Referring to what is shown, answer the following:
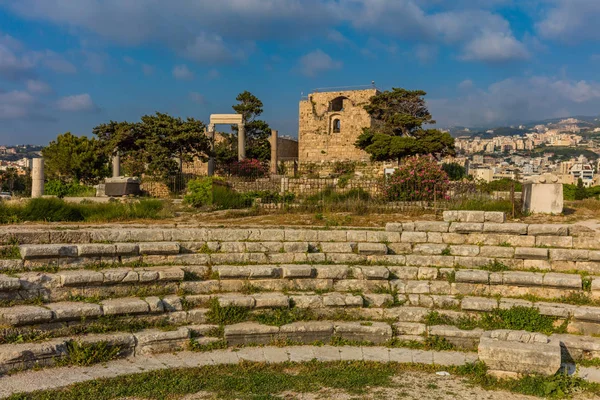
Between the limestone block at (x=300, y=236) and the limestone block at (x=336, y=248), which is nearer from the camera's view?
the limestone block at (x=336, y=248)

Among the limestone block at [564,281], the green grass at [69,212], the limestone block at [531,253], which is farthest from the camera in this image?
the green grass at [69,212]

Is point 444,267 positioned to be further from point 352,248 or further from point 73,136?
point 73,136

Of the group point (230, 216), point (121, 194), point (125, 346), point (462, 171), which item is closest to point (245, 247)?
point (125, 346)

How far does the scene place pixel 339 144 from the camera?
46.0m

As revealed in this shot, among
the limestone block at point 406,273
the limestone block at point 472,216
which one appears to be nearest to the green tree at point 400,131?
the limestone block at point 472,216

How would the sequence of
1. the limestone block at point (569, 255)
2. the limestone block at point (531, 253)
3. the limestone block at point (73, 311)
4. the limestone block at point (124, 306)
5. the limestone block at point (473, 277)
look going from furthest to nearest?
the limestone block at point (531, 253)
the limestone block at point (569, 255)
the limestone block at point (473, 277)
the limestone block at point (124, 306)
the limestone block at point (73, 311)

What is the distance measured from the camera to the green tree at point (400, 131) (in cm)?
3662

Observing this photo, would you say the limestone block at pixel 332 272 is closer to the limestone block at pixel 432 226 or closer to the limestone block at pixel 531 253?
the limestone block at pixel 432 226

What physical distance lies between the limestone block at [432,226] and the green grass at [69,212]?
21.5 ft

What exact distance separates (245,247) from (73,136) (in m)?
27.5

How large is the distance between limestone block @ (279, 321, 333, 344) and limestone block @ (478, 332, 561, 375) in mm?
2260

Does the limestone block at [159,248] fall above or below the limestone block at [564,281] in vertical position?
above

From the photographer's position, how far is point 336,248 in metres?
10.1

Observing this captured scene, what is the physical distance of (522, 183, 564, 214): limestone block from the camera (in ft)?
43.7
